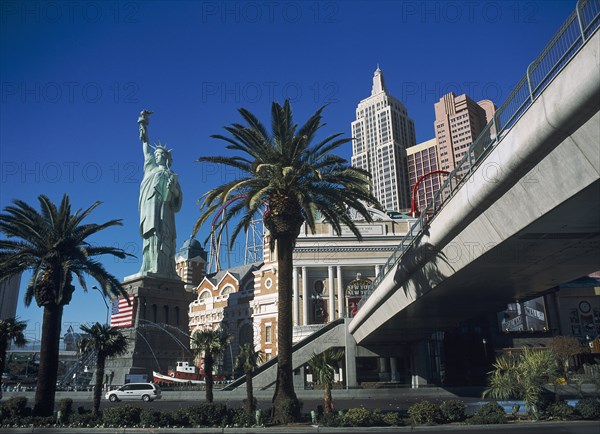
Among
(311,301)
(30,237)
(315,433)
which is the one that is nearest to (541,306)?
(311,301)

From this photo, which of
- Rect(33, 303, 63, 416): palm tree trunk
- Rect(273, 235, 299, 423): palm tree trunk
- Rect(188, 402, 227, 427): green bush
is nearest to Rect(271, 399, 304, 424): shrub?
Rect(273, 235, 299, 423): palm tree trunk

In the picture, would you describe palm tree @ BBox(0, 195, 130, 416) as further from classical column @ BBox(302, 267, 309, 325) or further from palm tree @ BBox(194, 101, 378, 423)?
classical column @ BBox(302, 267, 309, 325)

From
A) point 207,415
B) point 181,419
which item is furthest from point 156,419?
point 207,415

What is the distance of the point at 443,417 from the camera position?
1964cm

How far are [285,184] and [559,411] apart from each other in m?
15.0

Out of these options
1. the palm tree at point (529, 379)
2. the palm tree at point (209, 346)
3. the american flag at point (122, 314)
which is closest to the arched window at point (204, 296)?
the american flag at point (122, 314)

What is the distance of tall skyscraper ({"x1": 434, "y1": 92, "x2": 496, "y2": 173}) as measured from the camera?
158000 mm

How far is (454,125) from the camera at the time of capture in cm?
16088

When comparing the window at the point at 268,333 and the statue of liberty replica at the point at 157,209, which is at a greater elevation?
the statue of liberty replica at the point at 157,209

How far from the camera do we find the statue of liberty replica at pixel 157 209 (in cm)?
7794

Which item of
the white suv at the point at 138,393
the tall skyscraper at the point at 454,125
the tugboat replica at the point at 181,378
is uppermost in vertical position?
the tall skyscraper at the point at 454,125

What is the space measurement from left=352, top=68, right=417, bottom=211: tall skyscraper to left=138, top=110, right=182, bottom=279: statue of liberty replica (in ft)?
313

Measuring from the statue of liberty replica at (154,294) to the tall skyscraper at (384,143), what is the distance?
9605cm

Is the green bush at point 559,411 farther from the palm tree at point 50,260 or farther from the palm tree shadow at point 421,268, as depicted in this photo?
the palm tree at point 50,260
